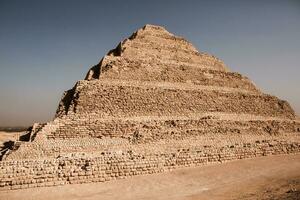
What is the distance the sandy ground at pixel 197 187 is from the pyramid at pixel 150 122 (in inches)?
25.9

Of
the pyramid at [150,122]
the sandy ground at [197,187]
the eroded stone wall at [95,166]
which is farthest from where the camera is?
the pyramid at [150,122]

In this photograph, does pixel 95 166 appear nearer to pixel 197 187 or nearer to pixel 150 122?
pixel 197 187

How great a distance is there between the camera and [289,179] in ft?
39.9

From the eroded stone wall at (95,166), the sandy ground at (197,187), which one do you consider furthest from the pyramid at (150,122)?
the sandy ground at (197,187)

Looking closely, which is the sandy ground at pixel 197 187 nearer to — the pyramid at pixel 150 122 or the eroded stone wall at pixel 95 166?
the eroded stone wall at pixel 95 166

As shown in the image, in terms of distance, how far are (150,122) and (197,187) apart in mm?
6476

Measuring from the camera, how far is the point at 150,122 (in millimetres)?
17312

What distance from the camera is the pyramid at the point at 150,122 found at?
1217 centimetres

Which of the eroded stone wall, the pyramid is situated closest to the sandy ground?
the eroded stone wall

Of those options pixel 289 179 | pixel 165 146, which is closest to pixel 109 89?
pixel 165 146

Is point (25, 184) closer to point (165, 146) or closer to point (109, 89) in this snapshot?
point (165, 146)

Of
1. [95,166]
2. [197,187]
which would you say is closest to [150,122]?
[95,166]

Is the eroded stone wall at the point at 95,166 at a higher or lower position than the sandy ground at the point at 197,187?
higher

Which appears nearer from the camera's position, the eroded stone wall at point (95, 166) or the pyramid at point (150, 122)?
the eroded stone wall at point (95, 166)
